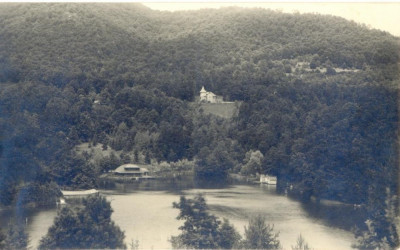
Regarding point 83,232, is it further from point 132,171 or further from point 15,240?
point 132,171

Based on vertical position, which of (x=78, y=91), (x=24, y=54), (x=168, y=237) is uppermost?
(x=24, y=54)

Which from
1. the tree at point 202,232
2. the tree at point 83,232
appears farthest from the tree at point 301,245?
the tree at point 83,232

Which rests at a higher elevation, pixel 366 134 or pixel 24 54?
pixel 24 54

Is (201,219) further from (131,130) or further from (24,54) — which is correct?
(24,54)

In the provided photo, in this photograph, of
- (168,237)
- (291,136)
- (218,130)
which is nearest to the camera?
(168,237)

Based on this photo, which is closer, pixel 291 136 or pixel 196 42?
pixel 291 136

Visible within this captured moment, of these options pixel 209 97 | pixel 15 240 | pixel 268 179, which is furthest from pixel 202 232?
pixel 209 97

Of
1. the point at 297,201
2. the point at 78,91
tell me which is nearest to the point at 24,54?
the point at 78,91
